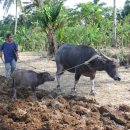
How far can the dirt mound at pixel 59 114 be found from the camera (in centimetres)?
740

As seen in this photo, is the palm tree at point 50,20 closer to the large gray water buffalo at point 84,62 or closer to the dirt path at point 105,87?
the dirt path at point 105,87

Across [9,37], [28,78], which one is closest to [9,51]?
[9,37]

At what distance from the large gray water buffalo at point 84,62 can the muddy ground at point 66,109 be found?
62 cm

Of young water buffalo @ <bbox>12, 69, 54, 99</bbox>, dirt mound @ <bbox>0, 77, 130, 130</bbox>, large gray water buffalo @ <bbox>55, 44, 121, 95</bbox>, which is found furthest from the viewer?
large gray water buffalo @ <bbox>55, 44, 121, 95</bbox>

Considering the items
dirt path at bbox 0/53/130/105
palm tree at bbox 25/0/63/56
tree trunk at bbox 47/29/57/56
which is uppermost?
palm tree at bbox 25/0/63/56

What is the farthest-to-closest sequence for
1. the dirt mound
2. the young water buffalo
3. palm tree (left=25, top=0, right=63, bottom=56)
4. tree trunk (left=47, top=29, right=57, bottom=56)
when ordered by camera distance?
tree trunk (left=47, top=29, right=57, bottom=56), palm tree (left=25, top=0, right=63, bottom=56), the young water buffalo, the dirt mound

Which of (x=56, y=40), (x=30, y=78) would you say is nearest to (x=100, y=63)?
(x=30, y=78)

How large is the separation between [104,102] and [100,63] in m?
1.04

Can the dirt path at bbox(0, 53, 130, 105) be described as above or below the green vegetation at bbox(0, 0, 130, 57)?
below

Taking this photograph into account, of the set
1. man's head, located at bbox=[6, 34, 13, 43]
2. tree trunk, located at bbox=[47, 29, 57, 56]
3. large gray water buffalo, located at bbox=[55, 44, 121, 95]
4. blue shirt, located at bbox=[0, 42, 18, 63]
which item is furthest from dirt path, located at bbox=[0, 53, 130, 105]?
tree trunk, located at bbox=[47, 29, 57, 56]

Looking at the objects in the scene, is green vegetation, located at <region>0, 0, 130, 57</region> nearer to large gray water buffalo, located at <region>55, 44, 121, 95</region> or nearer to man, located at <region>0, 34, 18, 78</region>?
man, located at <region>0, 34, 18, 78</region>

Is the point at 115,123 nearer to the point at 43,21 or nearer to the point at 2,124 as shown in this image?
the point at 2,124

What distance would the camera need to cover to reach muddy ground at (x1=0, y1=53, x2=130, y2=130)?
7.51m

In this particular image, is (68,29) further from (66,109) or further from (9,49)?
(66,109)
